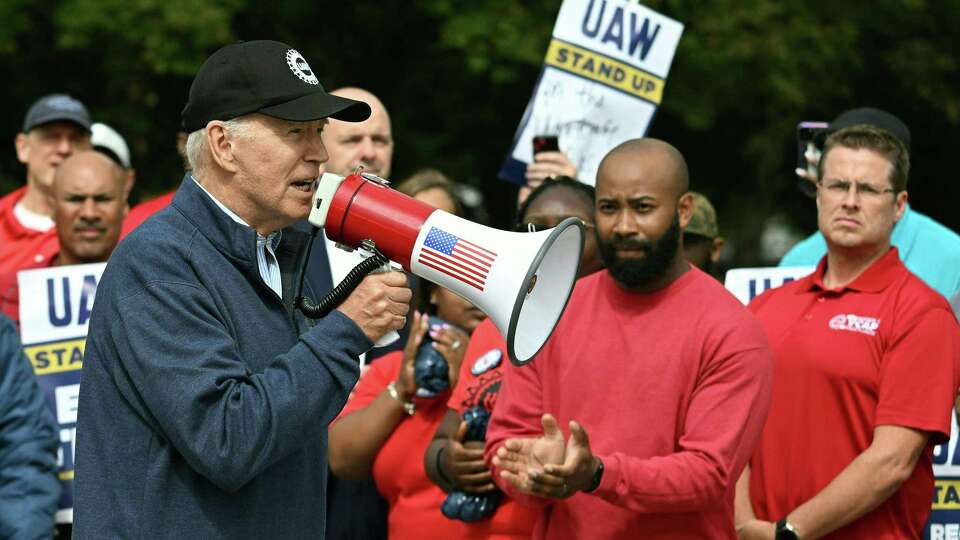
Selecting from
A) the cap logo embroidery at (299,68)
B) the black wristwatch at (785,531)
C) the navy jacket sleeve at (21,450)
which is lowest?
the navy jacket sleeve at (21,450)

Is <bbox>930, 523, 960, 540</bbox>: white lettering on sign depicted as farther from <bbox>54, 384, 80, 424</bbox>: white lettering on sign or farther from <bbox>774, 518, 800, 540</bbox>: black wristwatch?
<bbox>54, 384, 80, 424</bbox>: white lettering on sign

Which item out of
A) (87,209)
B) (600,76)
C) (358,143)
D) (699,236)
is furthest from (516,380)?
(87,209)

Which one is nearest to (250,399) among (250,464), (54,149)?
(250,464)

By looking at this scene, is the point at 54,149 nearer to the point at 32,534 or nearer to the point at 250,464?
the point at 32,534

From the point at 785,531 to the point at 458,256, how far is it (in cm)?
192

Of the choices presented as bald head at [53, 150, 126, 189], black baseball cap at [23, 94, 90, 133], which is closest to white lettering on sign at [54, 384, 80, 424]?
bald head at [53, 150, 126, 189]

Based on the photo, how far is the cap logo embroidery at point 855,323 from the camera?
4.94 m

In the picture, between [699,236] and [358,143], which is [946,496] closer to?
[699,236]

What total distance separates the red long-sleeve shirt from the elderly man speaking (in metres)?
1.10

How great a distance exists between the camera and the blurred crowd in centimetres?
332

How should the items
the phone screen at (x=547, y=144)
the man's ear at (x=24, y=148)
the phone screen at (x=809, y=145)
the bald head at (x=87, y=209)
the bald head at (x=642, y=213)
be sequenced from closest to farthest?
the bald head at (x=642, y=213) → the phone screen at (x=809, y=145) → the phone screen at (x=547, y=144) → the bald head at (x=87, y=209) → the man's ear at (x=24, y=148)

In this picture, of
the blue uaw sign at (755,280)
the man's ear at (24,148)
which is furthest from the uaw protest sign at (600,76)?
the man's ear at (24,148)

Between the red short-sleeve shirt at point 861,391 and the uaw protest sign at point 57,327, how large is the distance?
290 cm

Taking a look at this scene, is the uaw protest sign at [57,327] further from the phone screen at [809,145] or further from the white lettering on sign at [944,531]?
the white lettering on sign at [944,531]
